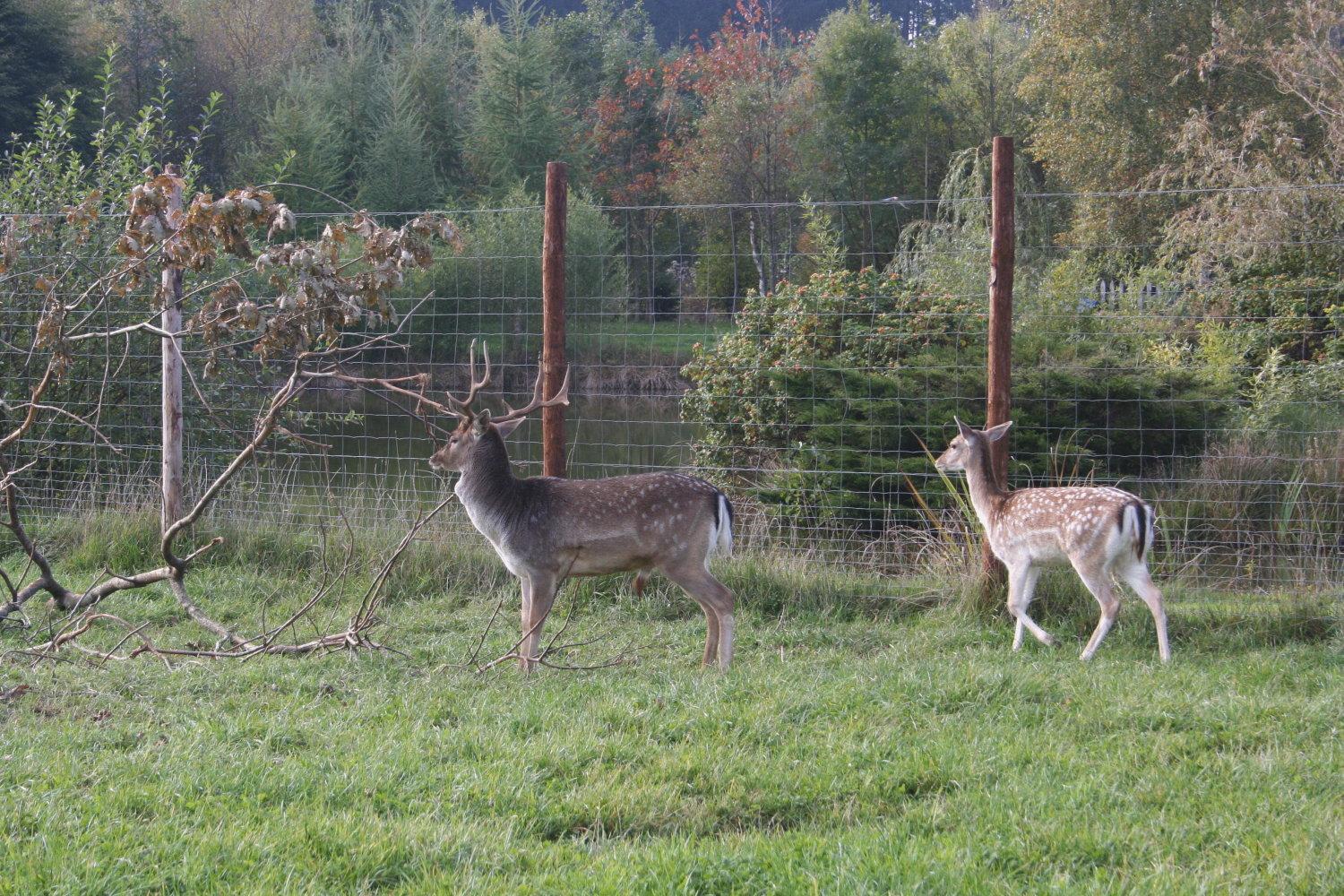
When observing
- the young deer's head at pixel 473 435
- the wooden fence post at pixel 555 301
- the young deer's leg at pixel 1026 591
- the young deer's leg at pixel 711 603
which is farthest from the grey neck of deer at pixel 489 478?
the young deer's leg at pixel 1026 591

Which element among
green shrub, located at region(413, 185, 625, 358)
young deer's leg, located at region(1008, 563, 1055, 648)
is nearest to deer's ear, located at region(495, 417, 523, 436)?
young deer's leg, located at region(1008, 563, 1055, 648)

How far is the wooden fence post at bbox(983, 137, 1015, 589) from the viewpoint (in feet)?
26.3

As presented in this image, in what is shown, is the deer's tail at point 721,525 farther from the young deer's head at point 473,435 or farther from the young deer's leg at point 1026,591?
the young deer's leg at point 1026,591

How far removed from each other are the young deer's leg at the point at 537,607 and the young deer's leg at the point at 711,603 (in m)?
0.69

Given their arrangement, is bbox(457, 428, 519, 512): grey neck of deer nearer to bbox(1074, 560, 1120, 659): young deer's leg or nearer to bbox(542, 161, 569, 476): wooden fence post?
bbox(542, 161, 569, 476): wooden fence post

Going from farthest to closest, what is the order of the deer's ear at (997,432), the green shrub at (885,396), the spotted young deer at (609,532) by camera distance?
the green shrub at (885,396), the deer's ear at (997,432), the spotted young deer at (609,532)

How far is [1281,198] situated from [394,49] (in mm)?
41503

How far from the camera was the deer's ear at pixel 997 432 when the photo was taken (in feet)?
25.9

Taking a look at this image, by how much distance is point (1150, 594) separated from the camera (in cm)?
709

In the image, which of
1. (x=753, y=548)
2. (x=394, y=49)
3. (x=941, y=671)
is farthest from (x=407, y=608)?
(x=394, y=49)

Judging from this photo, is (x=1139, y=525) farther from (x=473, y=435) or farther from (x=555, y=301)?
(x=555, y=301)

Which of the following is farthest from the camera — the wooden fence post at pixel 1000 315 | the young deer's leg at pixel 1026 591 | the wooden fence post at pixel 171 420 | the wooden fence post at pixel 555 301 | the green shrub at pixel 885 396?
the green shrub at pixel 885 396

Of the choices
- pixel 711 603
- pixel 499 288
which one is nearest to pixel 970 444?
pixel 711 603

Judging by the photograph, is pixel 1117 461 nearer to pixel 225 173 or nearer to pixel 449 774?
pixel 449 774
